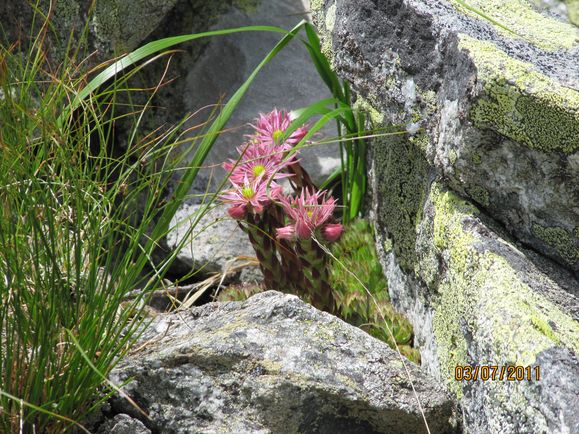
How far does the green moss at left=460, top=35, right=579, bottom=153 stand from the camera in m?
2.23

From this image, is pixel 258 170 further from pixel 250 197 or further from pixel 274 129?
pixel 274 129

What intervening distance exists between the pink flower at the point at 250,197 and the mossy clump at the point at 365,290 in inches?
16.3

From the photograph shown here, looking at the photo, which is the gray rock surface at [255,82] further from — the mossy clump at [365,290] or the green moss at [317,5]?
the green moss at [317,5]

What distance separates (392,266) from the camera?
11.4ft

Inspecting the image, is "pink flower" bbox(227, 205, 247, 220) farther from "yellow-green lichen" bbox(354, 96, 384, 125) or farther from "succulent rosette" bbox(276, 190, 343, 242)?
"yellow-green lichen" bbox(354, 96, 384, 125)

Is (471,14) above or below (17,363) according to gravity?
above

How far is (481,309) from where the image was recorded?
7.36 ft

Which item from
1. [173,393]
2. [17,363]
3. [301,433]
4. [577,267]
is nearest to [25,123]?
[17,363]

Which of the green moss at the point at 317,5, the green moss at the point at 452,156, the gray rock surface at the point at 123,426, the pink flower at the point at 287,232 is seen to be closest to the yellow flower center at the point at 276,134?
the pink flower at the point at 287,232

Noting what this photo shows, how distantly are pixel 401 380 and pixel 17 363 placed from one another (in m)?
1.16

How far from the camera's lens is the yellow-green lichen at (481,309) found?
2055 millimetres

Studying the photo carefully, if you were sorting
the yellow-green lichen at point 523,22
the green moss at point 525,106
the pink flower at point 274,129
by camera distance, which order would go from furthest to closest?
the pink flower at point 274,129 → the yellow-green lichen at point 523,22 → the green moss at point 525,106

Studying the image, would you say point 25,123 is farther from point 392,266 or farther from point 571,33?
point 571,33
